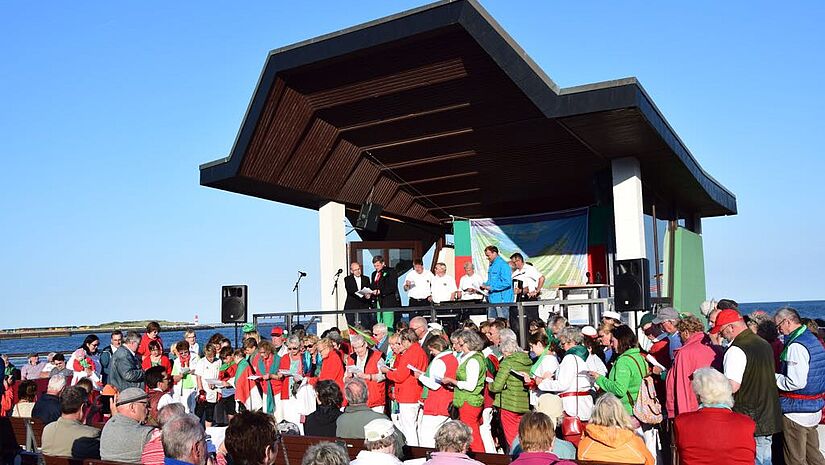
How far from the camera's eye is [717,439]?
431 centimetres

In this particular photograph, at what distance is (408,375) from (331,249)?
831 centimetres

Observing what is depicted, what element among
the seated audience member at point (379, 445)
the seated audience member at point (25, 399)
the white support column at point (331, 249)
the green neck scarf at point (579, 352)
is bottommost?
the seated audience member at point (25, 399)

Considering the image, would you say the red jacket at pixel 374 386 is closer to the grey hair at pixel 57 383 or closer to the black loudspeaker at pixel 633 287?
the grey hair at pixel 57 383

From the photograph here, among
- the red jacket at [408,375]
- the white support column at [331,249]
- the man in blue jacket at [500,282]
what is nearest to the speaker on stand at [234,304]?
the white support column at [331,249]

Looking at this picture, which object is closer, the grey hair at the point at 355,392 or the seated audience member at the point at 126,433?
the seated audience member at the point at 126,433

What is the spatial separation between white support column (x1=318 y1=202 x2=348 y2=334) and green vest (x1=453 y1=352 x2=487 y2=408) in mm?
8880

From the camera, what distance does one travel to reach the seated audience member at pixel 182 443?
3.85m

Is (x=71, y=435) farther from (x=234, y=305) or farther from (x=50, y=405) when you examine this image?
(x=234, y=305)

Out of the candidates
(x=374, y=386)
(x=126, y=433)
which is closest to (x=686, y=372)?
(x=374, y=386)

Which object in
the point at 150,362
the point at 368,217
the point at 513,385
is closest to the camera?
the point at 513,385

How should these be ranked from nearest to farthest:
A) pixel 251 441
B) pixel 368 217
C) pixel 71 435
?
pixel 251 441
pixel 71 435
pixel 368 217

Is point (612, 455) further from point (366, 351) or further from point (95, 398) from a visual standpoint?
point (95, 398)

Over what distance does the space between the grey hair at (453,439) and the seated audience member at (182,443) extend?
137 cm

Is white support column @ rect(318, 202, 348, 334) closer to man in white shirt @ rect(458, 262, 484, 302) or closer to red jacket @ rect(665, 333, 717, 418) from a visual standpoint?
man in white shirt @ rect(458, 262, 484, 302)
